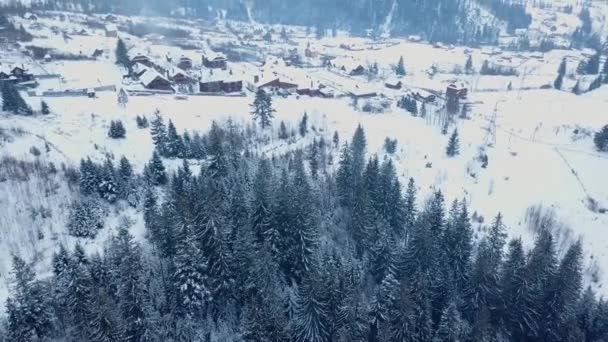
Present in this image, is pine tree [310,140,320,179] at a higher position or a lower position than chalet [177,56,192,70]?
lower

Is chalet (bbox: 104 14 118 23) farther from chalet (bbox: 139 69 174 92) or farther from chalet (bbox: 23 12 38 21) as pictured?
chalet (bbox: 139 69 174 92)

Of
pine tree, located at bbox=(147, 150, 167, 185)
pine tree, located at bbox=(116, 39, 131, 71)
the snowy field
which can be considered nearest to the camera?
the snowy field

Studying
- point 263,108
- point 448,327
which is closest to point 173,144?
point 263,108


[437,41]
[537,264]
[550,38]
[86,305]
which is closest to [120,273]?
[86,305]

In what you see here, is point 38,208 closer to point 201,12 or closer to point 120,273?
point 120,273

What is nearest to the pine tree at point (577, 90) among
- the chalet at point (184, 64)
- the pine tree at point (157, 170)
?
the chalet at point (184, 64)

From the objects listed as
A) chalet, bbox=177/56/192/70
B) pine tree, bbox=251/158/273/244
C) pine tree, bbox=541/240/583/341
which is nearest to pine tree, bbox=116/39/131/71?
chalet, bbox=177/56/192/70

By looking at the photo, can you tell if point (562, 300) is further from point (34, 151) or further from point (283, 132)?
point (34, 151)
